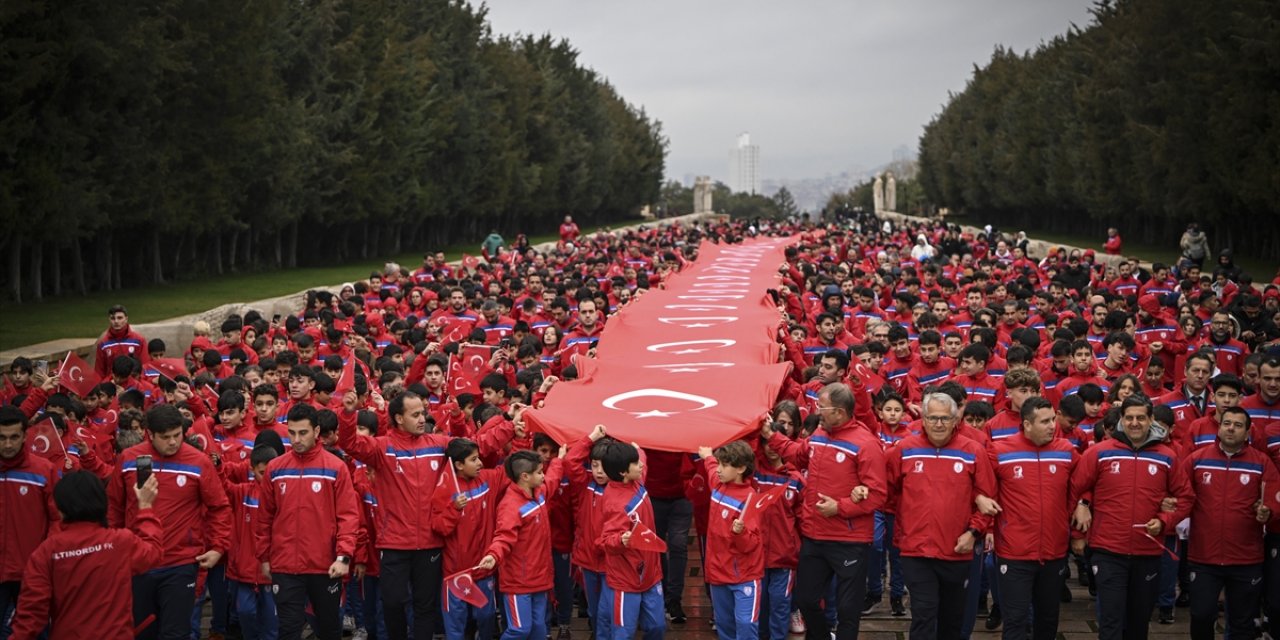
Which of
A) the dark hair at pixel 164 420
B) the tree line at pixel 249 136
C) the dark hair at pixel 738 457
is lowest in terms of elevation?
the dark hair at pixel 738 457

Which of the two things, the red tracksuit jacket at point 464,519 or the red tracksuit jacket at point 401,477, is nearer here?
the red tracksuit jacket at point 464,519

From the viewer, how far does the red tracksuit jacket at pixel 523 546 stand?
26.0 feet

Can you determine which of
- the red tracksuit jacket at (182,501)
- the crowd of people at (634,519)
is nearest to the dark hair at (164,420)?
the crowd of people at (634,519)

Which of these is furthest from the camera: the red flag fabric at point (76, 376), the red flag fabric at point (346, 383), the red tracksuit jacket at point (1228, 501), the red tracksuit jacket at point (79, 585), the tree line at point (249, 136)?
the tree line at point (249, 136)

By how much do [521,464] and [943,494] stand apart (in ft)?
8.67

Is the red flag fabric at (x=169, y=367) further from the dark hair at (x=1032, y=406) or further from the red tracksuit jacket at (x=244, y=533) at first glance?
the dark hair at (x=1032, y=406)

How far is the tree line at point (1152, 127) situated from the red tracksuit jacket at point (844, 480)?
2608 cm

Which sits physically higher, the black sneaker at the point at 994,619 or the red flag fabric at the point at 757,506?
the red flag fabric at the point at 757,506

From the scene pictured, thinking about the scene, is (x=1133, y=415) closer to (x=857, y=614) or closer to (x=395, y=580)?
(x=857, y=614)

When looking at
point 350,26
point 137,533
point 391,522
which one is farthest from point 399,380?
point 350,26

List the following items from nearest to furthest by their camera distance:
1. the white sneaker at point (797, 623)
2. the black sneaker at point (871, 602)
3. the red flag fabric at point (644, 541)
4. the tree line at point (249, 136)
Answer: the red flag fabric at point (644, 541) → the white sneaker at point (797, 623) → the black sneaker at point (871, 602) → the tree line at point (249, 136)

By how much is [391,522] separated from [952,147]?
89673mm

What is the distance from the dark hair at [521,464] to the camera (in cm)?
803

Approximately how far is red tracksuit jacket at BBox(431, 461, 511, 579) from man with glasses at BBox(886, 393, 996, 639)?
2.59 meters
